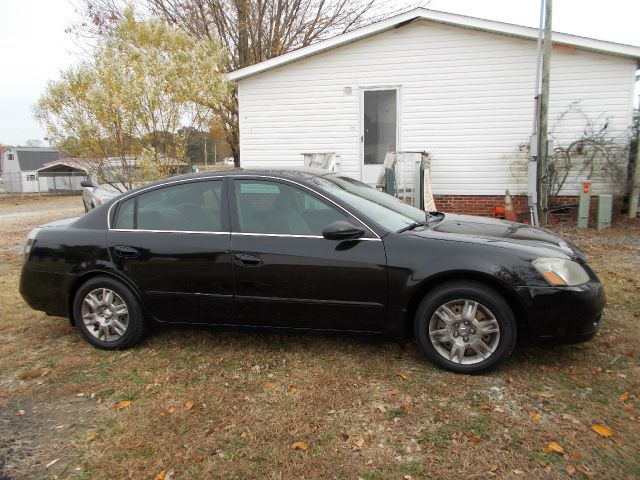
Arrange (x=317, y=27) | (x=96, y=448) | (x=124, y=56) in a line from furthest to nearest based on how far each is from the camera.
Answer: (x=317, y=27)
(x=124, y=56)
(x=96, y=448)

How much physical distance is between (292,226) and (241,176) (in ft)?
2.06

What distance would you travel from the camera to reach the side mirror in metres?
3.40

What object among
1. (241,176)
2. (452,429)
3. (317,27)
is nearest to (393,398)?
(452,429)

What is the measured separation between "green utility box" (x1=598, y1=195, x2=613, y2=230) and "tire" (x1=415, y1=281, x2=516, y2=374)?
22.8ft

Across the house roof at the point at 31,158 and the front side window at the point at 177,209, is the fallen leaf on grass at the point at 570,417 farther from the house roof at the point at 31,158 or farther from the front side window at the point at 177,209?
the house roof at the point at 31,158

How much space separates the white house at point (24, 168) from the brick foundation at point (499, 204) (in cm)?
3460

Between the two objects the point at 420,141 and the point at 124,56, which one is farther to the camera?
the point at 420,141

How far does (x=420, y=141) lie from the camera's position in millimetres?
10117

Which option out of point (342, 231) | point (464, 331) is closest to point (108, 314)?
point (342, 231)

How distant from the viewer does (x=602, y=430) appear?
2660mm

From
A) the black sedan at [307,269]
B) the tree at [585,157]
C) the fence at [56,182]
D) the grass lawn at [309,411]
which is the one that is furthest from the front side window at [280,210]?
the fence at [56,182]

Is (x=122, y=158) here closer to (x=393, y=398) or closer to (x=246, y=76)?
(x=246, y=76)

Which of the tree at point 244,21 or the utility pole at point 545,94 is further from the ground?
the tree at point 244,21

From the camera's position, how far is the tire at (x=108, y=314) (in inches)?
154
